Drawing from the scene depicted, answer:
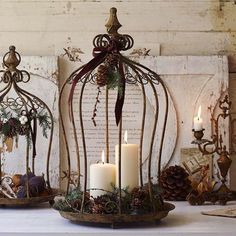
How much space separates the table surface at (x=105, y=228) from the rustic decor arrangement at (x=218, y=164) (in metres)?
0.10

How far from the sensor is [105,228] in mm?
1009

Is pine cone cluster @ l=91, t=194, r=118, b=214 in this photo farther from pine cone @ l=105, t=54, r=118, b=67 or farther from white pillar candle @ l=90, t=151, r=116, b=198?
pine cone @ l=105, t=54, r=118, b=67

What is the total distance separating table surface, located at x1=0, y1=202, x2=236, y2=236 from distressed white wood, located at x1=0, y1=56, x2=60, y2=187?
0.23m

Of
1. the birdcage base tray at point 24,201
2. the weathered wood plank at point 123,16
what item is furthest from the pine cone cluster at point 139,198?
the weathered wood plank at point 123,16

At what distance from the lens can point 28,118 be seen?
1220 mm

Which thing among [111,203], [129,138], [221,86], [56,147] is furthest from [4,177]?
[221,86]

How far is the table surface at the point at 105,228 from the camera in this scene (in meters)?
0.97

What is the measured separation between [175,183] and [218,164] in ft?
0.33

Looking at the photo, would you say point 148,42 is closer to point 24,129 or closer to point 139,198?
point 24,129

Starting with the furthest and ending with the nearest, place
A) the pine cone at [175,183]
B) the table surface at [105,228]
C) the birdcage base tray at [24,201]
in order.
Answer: the pine cone at [175,183] → the birdcage base tray at [24,201] → the table surface at [105,228]

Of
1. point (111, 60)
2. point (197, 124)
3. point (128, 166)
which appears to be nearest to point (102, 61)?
point (111, 60)

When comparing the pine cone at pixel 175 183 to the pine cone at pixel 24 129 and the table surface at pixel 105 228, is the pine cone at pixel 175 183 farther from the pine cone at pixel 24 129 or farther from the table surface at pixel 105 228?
the pine cone at pixel 24 129

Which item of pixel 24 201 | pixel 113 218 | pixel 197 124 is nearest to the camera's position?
pixel 113 218

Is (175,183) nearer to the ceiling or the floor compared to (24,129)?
nearer to the floor
